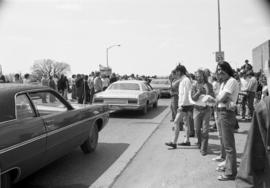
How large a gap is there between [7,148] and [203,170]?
9.78 ft

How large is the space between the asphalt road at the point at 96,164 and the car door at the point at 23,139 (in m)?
0.50

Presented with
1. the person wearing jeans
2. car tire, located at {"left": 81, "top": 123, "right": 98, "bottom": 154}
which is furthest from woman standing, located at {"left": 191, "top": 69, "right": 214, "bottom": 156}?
car tire, located at {"left": 81, "top": 123, "right": 98, "bottom": 154}

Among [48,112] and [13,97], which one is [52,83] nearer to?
[48,112]

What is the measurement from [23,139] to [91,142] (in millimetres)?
2501

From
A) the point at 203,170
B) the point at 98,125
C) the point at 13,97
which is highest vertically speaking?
the point at 13,97

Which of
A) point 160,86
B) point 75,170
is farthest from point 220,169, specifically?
point 160,86

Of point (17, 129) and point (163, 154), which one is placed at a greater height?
point (17, 129)

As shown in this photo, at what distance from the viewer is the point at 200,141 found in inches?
281

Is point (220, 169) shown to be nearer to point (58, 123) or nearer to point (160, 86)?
point (58, 123)

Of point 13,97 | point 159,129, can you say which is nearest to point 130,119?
point 159,129

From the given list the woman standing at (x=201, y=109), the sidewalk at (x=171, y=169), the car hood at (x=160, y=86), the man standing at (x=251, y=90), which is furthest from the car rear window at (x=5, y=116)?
the car hood at (x=160, y=86)

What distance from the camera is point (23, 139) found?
4.32m

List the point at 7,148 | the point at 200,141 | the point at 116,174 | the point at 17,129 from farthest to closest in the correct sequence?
the point at 200,141 → the point at 116,174 → the point at 17,129 → the point at 7,148

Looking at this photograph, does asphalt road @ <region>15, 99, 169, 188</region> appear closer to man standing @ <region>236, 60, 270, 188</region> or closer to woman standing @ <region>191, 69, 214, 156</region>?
woman standing @ <region>191, 69, 214, 156</region>
